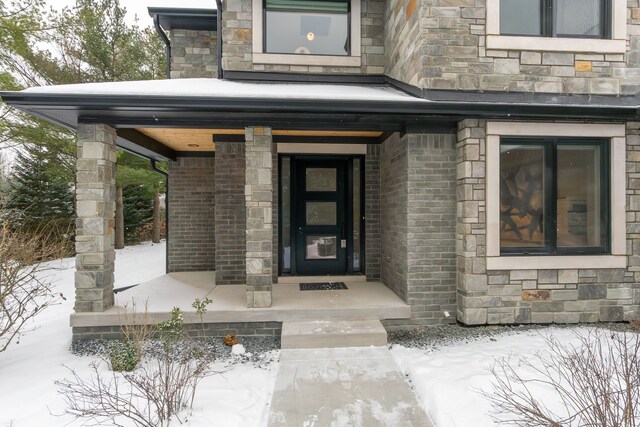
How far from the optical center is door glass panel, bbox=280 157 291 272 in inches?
238

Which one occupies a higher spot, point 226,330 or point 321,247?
point 321,247

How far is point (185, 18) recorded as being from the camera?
6.57 meters

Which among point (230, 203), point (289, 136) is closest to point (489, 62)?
point (289, 136)

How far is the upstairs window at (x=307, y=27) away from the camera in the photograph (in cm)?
575

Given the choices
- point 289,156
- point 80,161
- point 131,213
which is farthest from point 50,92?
point 131,213

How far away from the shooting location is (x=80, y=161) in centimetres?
418

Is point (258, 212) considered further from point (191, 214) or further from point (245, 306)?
point (191, 214)

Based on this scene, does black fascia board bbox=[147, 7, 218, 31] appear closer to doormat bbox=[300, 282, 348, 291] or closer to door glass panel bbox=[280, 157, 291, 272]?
door glass panel bbox=[280, 157, 291, 272]

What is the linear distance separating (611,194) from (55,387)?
7.26m

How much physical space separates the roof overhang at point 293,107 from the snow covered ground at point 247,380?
2.95 meters

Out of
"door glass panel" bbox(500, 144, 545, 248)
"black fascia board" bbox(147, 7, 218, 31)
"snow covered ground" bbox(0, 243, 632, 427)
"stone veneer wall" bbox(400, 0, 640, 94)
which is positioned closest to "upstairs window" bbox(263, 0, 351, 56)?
"black fascia board" bbox(147, 7, 218, 31)

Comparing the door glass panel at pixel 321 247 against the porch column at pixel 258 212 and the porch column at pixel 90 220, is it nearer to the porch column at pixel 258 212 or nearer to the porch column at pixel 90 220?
the porch column at pixel 258 212

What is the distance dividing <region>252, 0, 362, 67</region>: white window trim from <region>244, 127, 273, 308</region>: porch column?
6.81ft

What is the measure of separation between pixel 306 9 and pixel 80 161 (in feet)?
15.2
